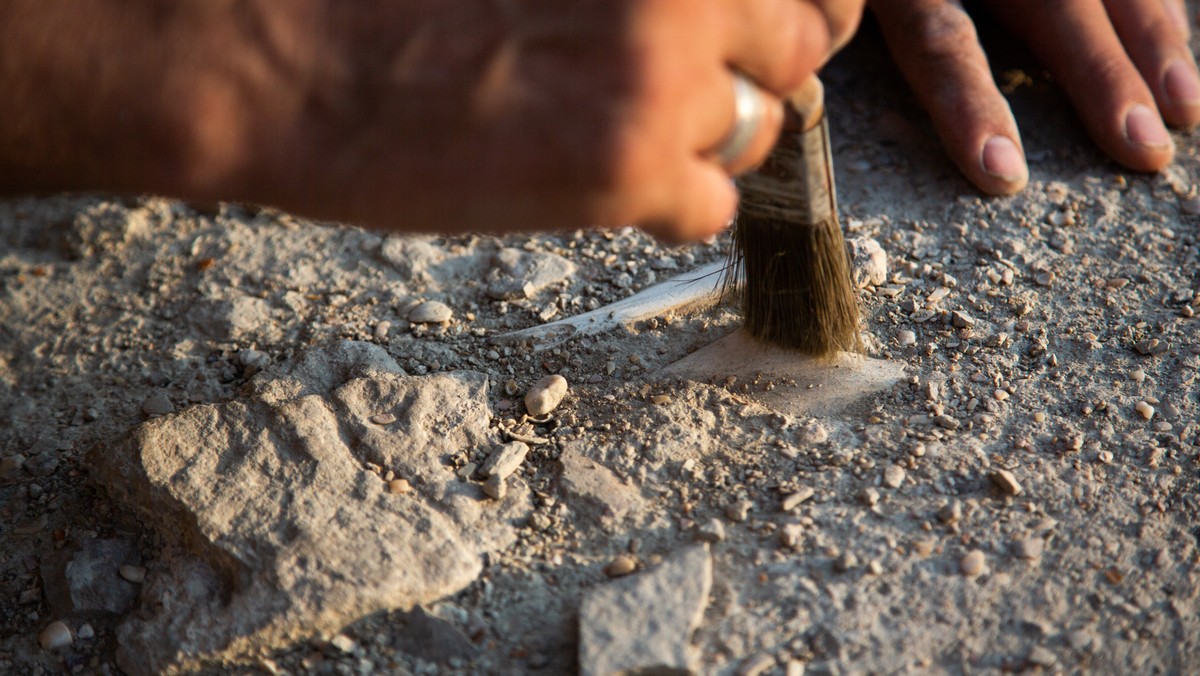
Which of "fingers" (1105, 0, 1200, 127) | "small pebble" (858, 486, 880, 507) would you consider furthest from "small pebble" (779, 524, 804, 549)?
"fingers" (1105, 0, 1200, 127)

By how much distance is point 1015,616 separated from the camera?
1249 millimetres

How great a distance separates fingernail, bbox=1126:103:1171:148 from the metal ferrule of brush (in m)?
0.94

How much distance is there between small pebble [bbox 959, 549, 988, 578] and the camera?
129cm

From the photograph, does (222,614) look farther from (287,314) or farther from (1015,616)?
(1015,616)

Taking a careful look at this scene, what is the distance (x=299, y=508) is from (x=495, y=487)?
0.27 meters

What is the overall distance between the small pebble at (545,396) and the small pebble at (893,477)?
20.2 inches

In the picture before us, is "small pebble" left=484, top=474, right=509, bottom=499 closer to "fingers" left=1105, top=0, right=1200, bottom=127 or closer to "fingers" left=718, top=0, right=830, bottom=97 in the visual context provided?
A: "fingers" left=718, top=0, right=830, bottom=97

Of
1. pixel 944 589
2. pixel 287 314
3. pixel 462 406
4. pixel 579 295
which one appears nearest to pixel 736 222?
pixel 579 295

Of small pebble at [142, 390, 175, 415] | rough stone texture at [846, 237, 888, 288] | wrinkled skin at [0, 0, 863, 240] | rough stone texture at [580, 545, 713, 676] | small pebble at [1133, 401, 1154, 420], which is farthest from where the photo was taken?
rough stone texture at [846, 237, 888, 288]

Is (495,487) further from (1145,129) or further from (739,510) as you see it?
(1145,129)

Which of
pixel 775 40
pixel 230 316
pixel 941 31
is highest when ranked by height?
pixel 775 40

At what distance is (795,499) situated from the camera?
1.40m

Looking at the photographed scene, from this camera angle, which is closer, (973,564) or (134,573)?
(973,564)

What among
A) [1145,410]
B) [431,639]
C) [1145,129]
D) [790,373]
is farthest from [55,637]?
[1145,129]
